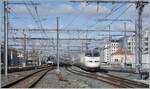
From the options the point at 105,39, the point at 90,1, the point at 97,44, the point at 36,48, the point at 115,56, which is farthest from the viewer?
the point at 115,56

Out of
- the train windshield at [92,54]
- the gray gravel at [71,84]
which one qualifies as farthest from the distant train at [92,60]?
the gray gravel at [71,84]

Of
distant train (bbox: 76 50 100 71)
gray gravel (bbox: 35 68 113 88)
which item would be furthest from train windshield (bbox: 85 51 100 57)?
gray gravel (bbox: 35 68 113 88)

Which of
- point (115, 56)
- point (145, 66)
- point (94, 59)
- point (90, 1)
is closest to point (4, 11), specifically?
point (90, 1)

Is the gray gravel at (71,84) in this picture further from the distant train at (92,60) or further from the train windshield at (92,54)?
the train windshield at (92,54)

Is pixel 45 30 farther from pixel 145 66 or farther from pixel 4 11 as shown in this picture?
pixel 4 11

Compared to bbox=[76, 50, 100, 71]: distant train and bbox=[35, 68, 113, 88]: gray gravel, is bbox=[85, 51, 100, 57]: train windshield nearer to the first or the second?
bbox=[76, 50, 100, 71]: distant train

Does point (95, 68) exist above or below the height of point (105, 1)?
below

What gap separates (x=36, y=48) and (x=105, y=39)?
120 feet

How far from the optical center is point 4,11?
33.9 metres

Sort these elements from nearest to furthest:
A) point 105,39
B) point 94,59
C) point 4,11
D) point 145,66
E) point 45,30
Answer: point 4,11, point 145,66, point 94,59, point 45,30, point 105,39

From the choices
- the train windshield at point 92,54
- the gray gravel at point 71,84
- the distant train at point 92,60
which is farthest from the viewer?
the train windshield at point 92,54

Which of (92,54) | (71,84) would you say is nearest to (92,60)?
(92,54)

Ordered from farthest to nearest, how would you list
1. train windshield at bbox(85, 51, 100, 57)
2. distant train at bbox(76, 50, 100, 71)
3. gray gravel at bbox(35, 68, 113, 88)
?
train windshield at bbox(85, 51, 100, 57) → distant train at bbox(76, 50, 100, 71) → gray gravel at bbox(35, 68, 113, 88)

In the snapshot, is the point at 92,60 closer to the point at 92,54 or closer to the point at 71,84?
the point at 92,54
